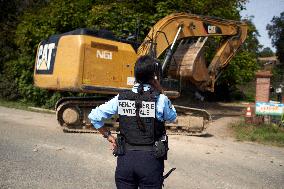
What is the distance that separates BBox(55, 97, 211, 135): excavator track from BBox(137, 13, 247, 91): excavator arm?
1.72m

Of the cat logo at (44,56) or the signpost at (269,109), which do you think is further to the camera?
the signpost at (269,109)

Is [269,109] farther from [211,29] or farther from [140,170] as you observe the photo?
[140,170]

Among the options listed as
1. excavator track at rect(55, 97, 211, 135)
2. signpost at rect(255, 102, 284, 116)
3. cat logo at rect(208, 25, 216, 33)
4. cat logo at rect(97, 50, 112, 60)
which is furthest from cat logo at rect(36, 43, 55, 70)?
signpost at rect(255, 102, 284, 116)

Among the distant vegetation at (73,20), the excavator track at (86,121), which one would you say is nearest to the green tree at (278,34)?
the distant vegetation at (73,20)

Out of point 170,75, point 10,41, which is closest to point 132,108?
point 170,75

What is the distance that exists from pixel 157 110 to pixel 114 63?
24.0ft

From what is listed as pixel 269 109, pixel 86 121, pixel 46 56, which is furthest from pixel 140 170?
pixel 269 109

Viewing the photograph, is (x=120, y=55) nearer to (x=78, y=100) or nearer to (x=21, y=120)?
(x=78, y=100)

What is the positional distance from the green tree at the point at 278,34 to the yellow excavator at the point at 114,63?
5123cm

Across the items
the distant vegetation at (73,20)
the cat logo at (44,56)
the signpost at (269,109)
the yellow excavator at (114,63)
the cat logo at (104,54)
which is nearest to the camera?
the yellow excavator at (114,63)

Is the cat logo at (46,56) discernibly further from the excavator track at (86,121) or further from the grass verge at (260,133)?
the grass verge at (260,133)

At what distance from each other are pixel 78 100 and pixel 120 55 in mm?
1734

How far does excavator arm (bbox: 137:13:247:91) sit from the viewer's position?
1203 centimetres

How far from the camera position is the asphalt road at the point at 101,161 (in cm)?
639
